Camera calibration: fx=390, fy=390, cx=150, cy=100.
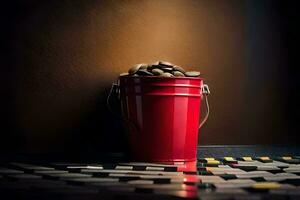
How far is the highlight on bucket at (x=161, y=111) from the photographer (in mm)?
2115

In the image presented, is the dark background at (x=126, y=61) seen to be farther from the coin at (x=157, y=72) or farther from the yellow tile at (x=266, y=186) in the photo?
the yellow tile at (x=266, y=186)

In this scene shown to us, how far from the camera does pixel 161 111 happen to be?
212 centimetres

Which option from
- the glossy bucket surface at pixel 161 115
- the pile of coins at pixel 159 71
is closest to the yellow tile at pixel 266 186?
the glossy bucket surface at pixel 161 115

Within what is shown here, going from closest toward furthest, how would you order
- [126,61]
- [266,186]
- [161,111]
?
1. [266,186]
2. [161,111]
3. [126,61]

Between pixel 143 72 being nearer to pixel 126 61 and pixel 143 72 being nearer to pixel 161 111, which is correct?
pixel 161 111

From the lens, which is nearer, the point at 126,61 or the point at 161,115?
the point at 161,115

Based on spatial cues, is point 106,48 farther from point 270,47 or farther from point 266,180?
point 266,180

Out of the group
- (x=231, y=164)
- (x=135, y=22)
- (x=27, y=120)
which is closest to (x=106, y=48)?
(x=135, y=22)

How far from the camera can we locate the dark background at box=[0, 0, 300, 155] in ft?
8.04

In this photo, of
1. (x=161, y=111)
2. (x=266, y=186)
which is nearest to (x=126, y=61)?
(x=161, y=111)

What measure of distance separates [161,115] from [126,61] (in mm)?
576

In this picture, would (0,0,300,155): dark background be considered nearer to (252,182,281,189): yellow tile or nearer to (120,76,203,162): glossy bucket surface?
(120,76,203,162): glossy bucket surface

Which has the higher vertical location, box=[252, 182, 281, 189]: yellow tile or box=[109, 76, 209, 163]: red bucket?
box=[109, 76, 209, 163]: red bucket

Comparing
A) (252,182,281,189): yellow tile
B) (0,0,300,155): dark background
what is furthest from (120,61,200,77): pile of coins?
(252,182,281,189): yellow tile
